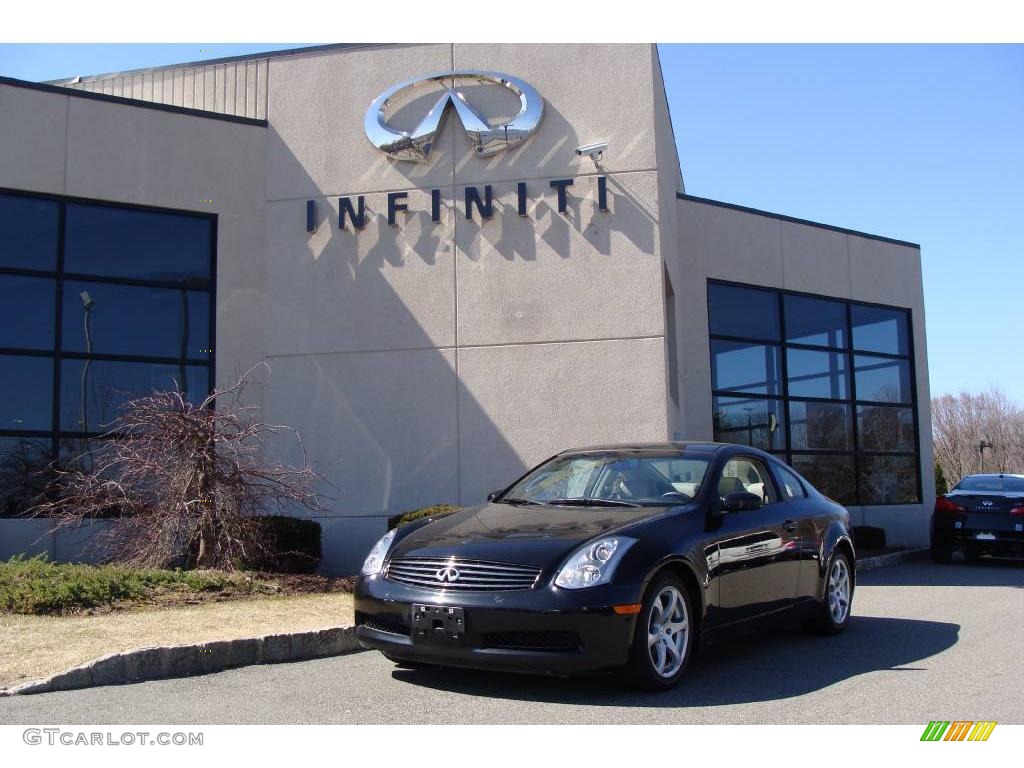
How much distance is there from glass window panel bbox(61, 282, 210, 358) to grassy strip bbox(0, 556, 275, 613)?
417 centimetres

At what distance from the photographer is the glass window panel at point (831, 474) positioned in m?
17.7

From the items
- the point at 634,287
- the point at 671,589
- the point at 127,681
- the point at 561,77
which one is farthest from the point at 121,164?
the point at 671,589

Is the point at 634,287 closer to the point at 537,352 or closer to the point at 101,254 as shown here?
the point at 537,352

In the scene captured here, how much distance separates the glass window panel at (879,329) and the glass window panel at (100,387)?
12296mm

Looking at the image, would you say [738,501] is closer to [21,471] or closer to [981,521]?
[21,471]

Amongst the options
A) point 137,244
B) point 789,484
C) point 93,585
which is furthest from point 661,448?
point 137,244

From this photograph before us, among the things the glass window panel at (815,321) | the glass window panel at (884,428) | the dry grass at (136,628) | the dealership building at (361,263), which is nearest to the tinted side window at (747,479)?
the dry grass at (136,628)

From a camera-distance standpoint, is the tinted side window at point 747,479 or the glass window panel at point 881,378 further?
the glass window panel at point 881,378

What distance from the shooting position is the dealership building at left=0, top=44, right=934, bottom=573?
13.0 meters

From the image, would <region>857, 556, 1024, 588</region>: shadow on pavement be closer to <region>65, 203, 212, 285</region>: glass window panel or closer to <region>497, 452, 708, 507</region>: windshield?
<region>497, 452, 708, 507</region>: windshield

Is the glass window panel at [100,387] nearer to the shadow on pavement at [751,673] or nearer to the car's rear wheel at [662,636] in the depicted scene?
the shadow on pavement at [751,673]

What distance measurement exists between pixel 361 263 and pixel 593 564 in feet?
30.0

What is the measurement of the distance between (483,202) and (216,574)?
6.43 metres
